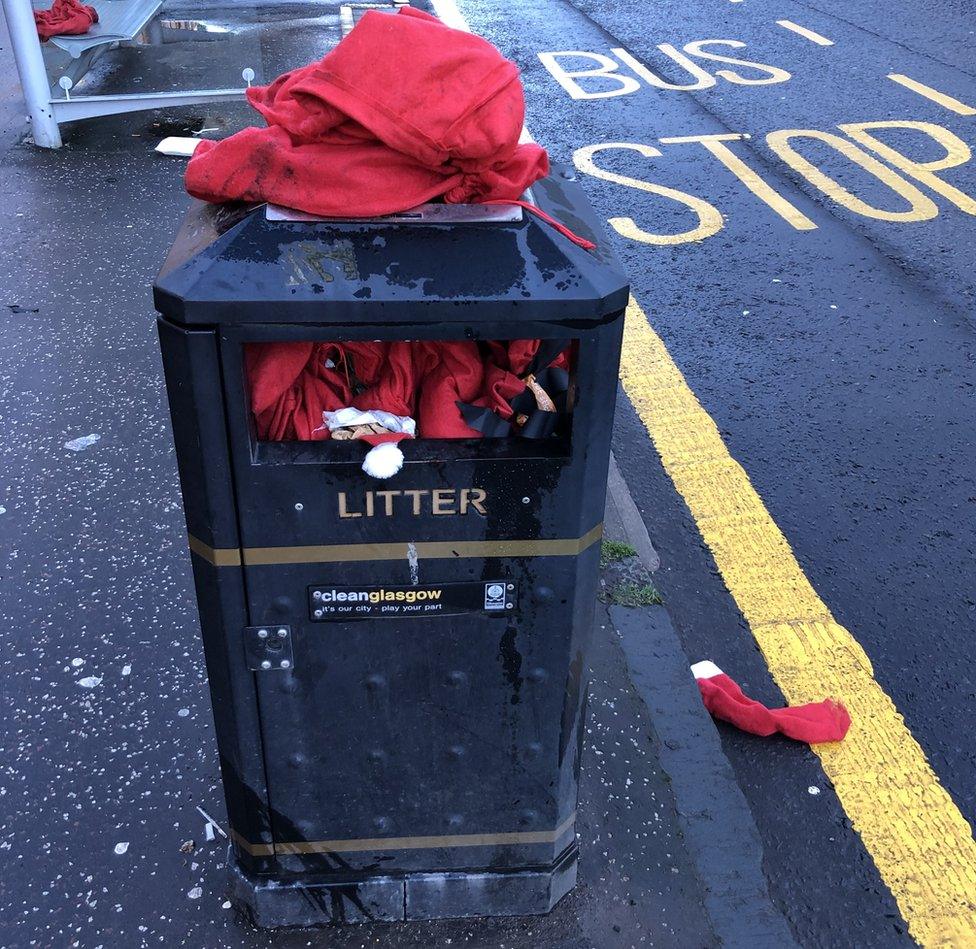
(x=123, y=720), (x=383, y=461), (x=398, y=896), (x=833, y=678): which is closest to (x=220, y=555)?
(x=383, y=461)

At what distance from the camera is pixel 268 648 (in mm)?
1822

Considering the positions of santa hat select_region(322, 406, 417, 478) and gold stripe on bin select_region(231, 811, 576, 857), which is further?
gold stripe on bin select_region(231, 811, 576, 857)

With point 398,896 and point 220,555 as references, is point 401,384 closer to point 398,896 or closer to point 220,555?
point 220,555

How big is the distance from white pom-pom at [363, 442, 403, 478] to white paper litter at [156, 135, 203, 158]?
5.37 meters

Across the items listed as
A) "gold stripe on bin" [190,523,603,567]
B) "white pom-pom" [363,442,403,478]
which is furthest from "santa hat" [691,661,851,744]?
"white pom-pom" [363,442,403,478]

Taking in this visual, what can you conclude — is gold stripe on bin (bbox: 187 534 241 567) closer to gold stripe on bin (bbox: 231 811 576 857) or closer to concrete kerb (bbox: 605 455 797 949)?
gold stripe on bin (bbox: 231 811 576 857)

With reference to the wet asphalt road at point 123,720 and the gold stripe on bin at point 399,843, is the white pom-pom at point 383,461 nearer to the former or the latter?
the gold stripe on bin at point 399,843

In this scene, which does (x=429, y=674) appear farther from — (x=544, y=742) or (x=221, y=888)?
(x=221, y=888)

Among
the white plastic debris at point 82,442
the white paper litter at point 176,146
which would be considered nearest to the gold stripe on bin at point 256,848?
the white plastic debris at point 82,442

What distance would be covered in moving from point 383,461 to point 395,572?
0.74ft

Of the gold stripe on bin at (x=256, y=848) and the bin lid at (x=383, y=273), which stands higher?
the bin lid at (x=383, y=273)

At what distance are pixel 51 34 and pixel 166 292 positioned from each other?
243 inches

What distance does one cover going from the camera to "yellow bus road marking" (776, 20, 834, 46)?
375 inches

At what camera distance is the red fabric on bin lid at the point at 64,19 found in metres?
6.64
